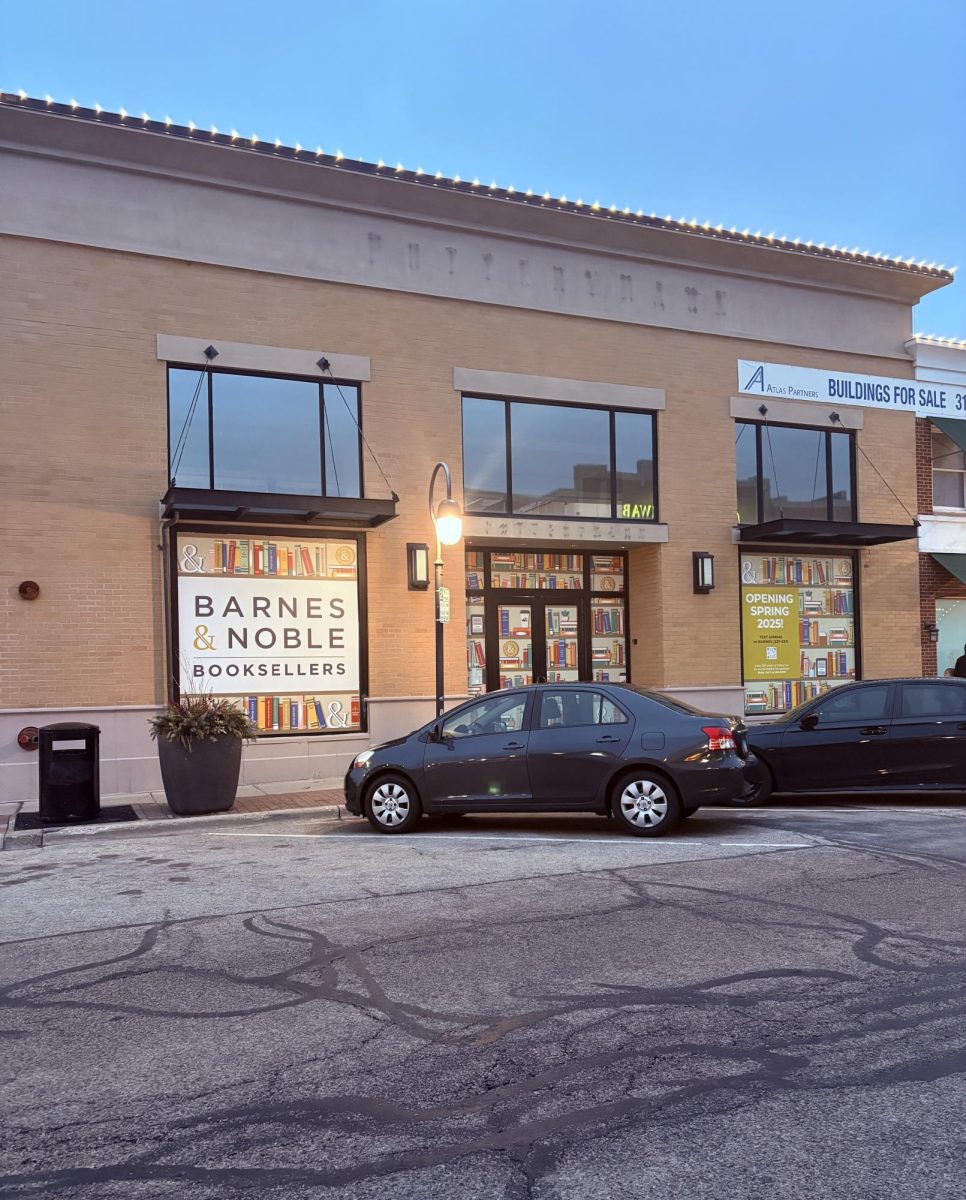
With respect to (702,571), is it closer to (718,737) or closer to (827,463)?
(827,463)

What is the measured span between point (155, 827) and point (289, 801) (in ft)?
6.22

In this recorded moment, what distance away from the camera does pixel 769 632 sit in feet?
60.1

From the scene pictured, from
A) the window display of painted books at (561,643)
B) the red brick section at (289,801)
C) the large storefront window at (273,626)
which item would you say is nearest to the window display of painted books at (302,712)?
the large storefront window at (273,626)

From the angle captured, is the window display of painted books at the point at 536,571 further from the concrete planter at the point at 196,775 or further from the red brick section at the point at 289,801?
the concrete planter at the point at 196,775

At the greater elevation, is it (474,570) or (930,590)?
(474,570)

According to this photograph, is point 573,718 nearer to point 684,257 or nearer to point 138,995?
point 138,995

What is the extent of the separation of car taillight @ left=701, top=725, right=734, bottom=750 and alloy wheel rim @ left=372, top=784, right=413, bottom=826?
9.88 feet


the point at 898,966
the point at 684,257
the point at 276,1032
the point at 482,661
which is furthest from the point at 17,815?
the point at 684,257

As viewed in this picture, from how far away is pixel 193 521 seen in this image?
14273 mm

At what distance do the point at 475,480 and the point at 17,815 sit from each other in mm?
7948

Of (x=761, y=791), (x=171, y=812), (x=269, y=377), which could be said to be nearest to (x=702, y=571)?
(x=761, y=791)

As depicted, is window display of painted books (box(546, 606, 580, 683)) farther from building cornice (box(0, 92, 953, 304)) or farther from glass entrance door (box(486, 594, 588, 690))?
building cornice (box(0, 92, 953, 304))

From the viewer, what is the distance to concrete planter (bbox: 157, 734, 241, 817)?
1229 cm

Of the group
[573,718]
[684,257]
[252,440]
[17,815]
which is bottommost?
[17,815]
